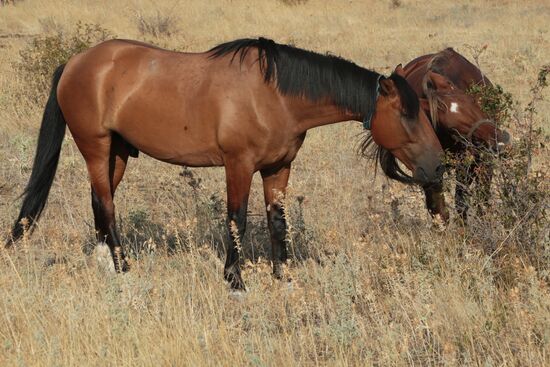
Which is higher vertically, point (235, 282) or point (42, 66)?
point (42, 66)

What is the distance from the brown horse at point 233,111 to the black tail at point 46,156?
127 millimetres

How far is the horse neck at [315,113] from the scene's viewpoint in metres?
4.88

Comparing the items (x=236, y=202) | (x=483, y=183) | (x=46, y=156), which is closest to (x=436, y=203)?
(x=483, y=183)

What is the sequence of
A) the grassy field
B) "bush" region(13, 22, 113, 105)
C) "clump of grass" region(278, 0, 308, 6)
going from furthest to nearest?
"clump of grass" region(278, 0, 308, 6)
"bush" region(13, 22, 113, 105)
the grassy field

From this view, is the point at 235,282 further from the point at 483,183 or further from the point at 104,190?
the point at 483,183

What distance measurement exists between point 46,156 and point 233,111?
1.77 m

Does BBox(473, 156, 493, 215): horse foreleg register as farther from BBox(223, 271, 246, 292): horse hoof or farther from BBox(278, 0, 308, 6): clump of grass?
BBox(278, 0, 308, 6): clump of grass

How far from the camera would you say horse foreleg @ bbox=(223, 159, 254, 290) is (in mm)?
4957

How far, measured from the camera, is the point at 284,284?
16.2 ft

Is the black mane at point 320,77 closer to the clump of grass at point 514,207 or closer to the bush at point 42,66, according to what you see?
the clump of grass at point 514,207

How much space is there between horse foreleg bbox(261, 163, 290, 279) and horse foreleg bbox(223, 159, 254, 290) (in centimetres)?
28

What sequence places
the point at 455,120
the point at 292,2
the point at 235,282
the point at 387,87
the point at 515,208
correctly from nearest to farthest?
the point at 387,87 < the point at 515,208 < the point at 235,282 < the point at 455,120 < the point at 292,2

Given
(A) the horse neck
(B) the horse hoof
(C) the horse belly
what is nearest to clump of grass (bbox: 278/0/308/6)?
(C) the horse belly

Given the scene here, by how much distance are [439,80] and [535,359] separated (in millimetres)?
2380
